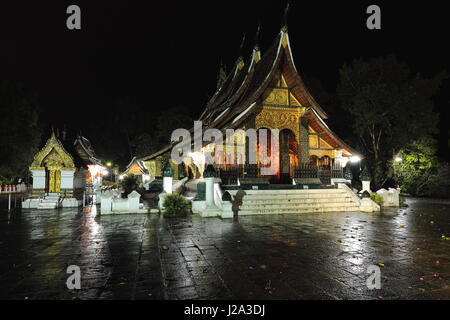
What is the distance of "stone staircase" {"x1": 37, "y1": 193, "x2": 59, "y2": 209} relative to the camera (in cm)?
1294

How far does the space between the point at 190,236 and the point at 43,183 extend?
11.0 metres

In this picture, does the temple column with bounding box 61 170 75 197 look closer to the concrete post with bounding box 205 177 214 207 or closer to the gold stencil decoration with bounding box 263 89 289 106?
the concrete post with bounding box 205 177 214 207

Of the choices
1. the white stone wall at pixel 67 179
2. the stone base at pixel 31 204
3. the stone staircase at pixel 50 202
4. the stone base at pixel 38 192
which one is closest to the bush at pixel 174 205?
the stone staircase at pixel 50 202

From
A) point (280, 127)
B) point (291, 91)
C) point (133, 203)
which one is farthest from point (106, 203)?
point (291, 91)

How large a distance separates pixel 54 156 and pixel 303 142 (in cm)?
1285

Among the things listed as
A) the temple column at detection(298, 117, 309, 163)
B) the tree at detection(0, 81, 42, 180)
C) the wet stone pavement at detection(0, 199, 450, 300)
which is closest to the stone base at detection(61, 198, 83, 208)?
the wet stone pavement at detection(0, 199, 450, 300)

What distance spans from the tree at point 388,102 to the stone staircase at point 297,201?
14.1m

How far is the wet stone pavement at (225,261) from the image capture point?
10.7 feet

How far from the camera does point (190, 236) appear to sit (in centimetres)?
641

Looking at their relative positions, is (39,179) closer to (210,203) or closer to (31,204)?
(31,204)

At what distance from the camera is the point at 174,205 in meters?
10.0

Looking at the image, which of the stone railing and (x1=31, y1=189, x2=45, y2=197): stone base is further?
the stone railing

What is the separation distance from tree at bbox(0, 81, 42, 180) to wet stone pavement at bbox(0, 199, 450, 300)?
Answer: 2174cm
